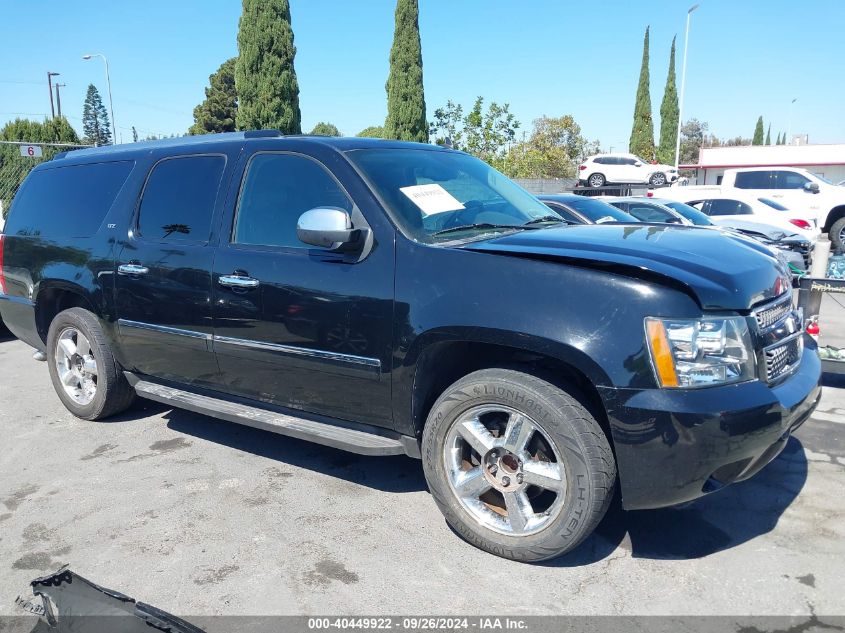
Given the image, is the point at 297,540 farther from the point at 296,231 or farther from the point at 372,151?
the point at 372,151

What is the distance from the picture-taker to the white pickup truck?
1603 centimetres

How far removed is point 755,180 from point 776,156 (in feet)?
89.5

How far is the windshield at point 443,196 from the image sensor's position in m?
3.40

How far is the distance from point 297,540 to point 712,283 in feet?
7.34

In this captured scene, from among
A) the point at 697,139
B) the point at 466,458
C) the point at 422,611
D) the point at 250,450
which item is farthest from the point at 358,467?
the point at 697,139

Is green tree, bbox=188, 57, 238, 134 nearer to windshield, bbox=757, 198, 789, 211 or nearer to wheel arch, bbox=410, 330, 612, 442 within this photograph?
windshield, bbox=757, 198, 789, 211

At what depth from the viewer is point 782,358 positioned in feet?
9.75

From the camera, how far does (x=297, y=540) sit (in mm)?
3303

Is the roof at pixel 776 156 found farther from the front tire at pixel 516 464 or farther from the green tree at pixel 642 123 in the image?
the front tire at pixel 516 464

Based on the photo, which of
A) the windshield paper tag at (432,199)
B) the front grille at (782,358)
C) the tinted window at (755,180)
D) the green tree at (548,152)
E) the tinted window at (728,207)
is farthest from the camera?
the green tree at (548,152)

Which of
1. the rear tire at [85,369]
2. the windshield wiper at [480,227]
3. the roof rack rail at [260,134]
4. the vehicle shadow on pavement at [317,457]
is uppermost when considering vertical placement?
the roof rack rail at [260,134]

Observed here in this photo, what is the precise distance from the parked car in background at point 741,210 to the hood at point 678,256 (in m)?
10.9

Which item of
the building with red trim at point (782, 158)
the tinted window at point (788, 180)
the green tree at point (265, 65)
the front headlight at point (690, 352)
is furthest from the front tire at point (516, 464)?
the building with red trim at point (782, 158)

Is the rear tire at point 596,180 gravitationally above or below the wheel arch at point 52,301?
above
